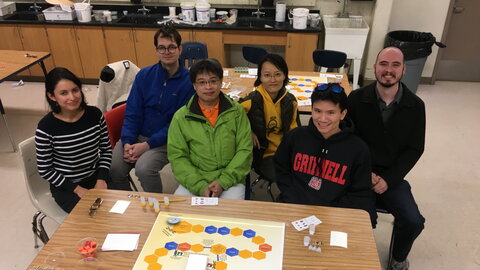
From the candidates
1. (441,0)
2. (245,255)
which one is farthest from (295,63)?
(245,255)

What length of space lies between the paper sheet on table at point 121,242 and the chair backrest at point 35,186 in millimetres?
735

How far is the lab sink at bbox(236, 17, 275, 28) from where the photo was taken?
474cm

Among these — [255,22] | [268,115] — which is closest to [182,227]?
[268,115]

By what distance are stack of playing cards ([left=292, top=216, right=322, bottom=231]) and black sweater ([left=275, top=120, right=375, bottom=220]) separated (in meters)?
0.35

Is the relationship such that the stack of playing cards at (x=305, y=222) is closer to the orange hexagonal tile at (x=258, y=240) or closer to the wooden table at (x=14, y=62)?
the orange hexagonal tile at (x=258, y=240)

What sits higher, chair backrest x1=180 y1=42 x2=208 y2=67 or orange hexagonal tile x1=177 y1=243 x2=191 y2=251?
chair backrest x1=180 y1=42 x2=208 y2=67

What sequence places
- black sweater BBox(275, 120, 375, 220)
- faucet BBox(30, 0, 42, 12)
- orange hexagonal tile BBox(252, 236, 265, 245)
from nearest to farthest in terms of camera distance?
orange hexagonal tile BBox(252, 236, 265, 245) → black sweater BBox(275, 120, 375, 220) → faucet BBox(30, 0, 42, 12)

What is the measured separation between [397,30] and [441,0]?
0.60 metres

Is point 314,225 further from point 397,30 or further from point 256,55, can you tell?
point 397,30

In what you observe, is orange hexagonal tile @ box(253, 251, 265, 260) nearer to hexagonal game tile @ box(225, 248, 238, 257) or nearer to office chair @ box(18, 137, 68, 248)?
hexagonal game tile @ box(225, 248, 238, 257)

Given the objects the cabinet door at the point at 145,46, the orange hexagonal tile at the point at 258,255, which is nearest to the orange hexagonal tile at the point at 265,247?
the orange hexagonal tile at the point at 258,255

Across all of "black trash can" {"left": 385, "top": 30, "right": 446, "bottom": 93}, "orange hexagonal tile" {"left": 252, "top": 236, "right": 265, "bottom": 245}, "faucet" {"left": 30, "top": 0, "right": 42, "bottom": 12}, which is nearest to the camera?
"orange hexagonal tile" {"left": 252, "top": 236, "right": 265, "bottom": 245}

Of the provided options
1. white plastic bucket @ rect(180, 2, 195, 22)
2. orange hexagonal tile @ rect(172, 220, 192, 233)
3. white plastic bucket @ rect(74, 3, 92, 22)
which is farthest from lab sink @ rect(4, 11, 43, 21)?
orange hexagonal tile @ rect(172, 220, 192, 233)

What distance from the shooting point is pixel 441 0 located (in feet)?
15.3
